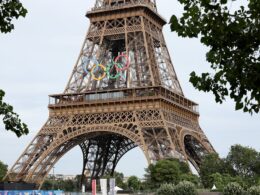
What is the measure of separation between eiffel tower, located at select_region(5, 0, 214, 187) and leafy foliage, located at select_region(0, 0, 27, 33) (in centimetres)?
4379

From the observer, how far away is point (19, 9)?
454 inches

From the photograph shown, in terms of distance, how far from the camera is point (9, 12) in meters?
11.6

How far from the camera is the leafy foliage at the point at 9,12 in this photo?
1149 centimetres

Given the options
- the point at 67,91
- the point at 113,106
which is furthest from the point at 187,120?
the point at 67,91

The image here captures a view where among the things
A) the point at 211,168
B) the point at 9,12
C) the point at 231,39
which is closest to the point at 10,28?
the point at 9,12

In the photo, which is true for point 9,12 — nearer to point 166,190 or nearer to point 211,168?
point 166,190

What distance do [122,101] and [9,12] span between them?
48027 millimetres

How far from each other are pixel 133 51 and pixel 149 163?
50.6 ft

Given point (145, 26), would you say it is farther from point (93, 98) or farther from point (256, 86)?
point (256, 86)

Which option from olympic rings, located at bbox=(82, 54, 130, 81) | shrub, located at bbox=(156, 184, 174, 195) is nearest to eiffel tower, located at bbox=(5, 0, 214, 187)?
olympic rings, located at bbox=(82, 54, 130, 81)

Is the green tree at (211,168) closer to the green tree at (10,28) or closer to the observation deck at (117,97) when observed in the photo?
the observation deck at (117,97)

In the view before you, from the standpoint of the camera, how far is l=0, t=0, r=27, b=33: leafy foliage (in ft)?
37.7

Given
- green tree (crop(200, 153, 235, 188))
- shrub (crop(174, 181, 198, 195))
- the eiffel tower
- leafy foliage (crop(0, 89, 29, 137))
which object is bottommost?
leafy foliage (crop(0, 89, 29, 137))

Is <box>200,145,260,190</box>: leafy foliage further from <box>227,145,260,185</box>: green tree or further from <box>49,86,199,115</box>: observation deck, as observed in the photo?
<box>49,86,199,115</box>: observation deck
